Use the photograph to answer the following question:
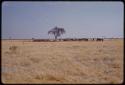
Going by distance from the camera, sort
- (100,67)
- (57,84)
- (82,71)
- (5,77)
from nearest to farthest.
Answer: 1. (57,84)
2. (5,77)
3. (82,71)
4. (100,67)

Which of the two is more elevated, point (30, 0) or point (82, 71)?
point (30, 0)

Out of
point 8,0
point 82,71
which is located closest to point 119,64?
point 82,71

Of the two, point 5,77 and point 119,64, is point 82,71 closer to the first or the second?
point 119,64

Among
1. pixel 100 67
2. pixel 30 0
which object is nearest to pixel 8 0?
pixel 30 0

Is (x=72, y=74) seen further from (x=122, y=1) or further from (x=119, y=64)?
(x=122, y=1)

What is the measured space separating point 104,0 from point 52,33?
46.8 m

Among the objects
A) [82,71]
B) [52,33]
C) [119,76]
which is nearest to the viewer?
[119,76]

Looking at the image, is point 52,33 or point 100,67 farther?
point 52,33

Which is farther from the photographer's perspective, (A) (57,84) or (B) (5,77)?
(B) (5,77)

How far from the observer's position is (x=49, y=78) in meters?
6.94

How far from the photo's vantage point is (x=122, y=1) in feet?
15.2

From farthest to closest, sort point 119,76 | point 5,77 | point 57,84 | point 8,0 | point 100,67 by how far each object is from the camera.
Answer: point 100,67, point 119,76, point 5,77, point 57,84, point 8,0

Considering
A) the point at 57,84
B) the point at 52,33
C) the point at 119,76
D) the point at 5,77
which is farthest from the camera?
the point at 52,33

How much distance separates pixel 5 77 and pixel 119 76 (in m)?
3.06
